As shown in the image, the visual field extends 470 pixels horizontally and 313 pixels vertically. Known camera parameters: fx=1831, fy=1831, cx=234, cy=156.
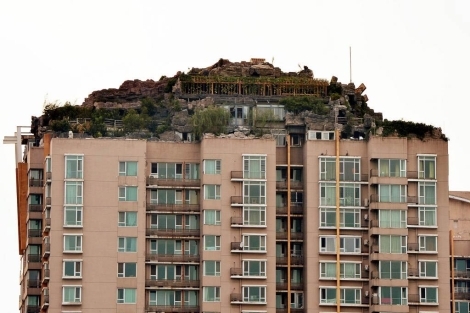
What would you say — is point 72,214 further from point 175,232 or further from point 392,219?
point 392,219

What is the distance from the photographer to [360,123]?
634 ft

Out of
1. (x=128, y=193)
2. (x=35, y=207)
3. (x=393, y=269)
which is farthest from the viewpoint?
(x=35, y=207)

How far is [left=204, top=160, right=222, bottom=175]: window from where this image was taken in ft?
591

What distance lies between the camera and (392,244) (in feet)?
591

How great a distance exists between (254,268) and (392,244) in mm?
13856

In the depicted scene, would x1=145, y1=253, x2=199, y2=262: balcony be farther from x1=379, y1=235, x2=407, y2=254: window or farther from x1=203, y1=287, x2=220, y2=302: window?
x1=379, y1=235, x2=407, y2=254: window

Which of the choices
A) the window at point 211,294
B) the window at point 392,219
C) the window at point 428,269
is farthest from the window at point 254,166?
the window at point 428,269

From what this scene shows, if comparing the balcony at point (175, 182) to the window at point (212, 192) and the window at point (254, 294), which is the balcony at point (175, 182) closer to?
the window at point (212, 192)

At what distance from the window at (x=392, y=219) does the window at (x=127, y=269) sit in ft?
80.7

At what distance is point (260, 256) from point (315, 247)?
583cm

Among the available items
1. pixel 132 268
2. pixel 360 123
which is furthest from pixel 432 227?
pixel 132 268

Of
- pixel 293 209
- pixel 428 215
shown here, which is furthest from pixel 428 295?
pixel 293 209

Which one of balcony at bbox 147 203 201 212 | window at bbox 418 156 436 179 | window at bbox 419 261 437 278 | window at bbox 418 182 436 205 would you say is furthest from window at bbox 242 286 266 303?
window at bbox 418 156 436 179

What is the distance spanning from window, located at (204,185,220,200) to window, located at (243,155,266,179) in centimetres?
324
